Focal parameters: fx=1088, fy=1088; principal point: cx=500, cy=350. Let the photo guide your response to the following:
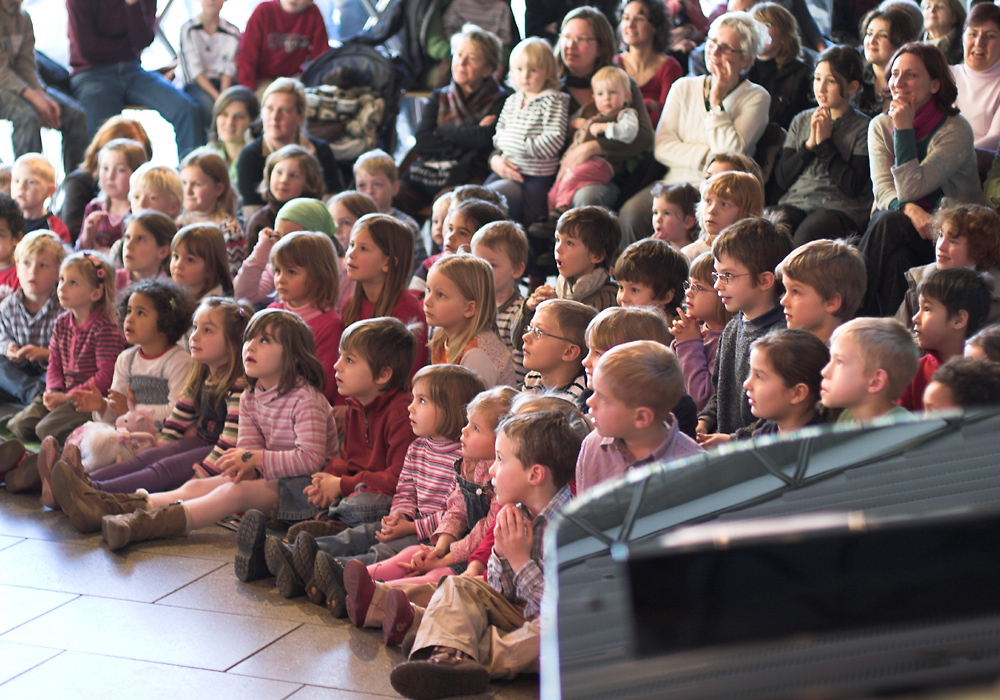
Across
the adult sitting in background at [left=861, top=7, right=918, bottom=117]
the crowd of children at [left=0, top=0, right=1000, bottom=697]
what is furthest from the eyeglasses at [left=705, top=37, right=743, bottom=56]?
the adult sitting in background at [left=861, top=7, right=918, bottom=117]

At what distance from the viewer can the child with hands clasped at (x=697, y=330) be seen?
3773 millimetres

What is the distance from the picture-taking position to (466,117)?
6.39 meters

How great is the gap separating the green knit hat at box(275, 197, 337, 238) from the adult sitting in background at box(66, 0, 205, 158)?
2.91 meters

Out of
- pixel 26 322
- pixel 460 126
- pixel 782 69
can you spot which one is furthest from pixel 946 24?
pixel 26 322

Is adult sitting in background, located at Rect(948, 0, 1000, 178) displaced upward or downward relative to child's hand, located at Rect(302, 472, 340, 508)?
upward

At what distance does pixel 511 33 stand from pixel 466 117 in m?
1.18

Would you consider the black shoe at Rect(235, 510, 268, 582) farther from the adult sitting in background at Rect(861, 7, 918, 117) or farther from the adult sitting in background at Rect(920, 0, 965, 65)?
the adult sitting in background at Rect(920, 0, 965, 65)

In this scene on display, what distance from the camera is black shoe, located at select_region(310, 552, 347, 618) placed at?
Answer: 318cm

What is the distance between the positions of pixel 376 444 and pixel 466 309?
0.63 metres

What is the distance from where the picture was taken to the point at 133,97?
26.6 ft

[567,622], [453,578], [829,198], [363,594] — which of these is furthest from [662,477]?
[829,198]

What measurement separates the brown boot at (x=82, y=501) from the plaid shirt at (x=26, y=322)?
179cm

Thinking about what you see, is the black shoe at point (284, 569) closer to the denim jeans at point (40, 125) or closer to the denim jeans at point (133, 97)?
the denim jeans at point (133, 97)

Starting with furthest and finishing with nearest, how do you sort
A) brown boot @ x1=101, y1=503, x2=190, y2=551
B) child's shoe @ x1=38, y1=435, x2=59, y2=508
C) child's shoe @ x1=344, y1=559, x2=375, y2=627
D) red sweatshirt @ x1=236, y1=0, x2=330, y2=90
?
red sweatshirt @ x1=236, y1=0, x2=330, y2=90 < child's shoe @ x1=38, y1=435, x2=59, y2=508 < brown boot @ x1=101, y1=503, x2=190, y2=551 < child's shoe @ x1=344, y1=559, x2=375, y2=627
